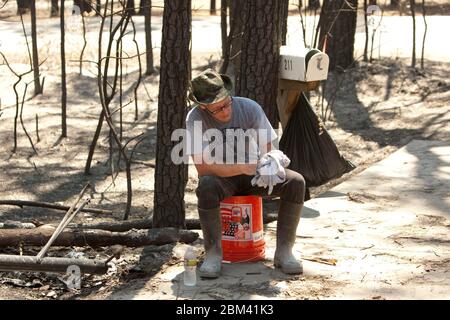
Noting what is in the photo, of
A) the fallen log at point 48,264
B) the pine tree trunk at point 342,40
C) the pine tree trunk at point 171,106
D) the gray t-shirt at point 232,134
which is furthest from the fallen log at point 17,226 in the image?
the pine tree trunk at point 342,40

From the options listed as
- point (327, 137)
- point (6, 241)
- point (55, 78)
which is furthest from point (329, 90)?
point (6, 241)

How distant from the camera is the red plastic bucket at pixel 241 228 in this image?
5797 mm

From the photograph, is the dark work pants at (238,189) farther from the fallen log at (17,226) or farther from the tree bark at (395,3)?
the tree bark at (395,3)

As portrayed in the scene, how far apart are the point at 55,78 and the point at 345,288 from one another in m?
10.0

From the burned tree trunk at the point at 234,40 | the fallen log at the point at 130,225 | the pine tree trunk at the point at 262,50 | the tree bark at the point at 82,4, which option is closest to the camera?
the fallen log at the point at 130,225

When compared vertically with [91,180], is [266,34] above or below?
above

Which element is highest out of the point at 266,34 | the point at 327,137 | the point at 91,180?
the point at 266,34

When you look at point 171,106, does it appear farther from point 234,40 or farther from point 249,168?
point 234,40

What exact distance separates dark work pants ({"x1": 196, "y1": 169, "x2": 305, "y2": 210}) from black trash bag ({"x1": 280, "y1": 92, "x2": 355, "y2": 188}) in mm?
1726

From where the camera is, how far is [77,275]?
5570mm

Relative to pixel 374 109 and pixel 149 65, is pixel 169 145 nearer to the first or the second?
pixel 374 109

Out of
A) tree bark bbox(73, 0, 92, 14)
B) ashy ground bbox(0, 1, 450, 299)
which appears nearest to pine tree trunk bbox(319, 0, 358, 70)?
ashy ground bbox(0, 1, 450, 299)

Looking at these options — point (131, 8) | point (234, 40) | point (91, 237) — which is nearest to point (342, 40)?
point (234, 40)

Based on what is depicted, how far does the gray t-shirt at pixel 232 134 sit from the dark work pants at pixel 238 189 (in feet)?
0.48
